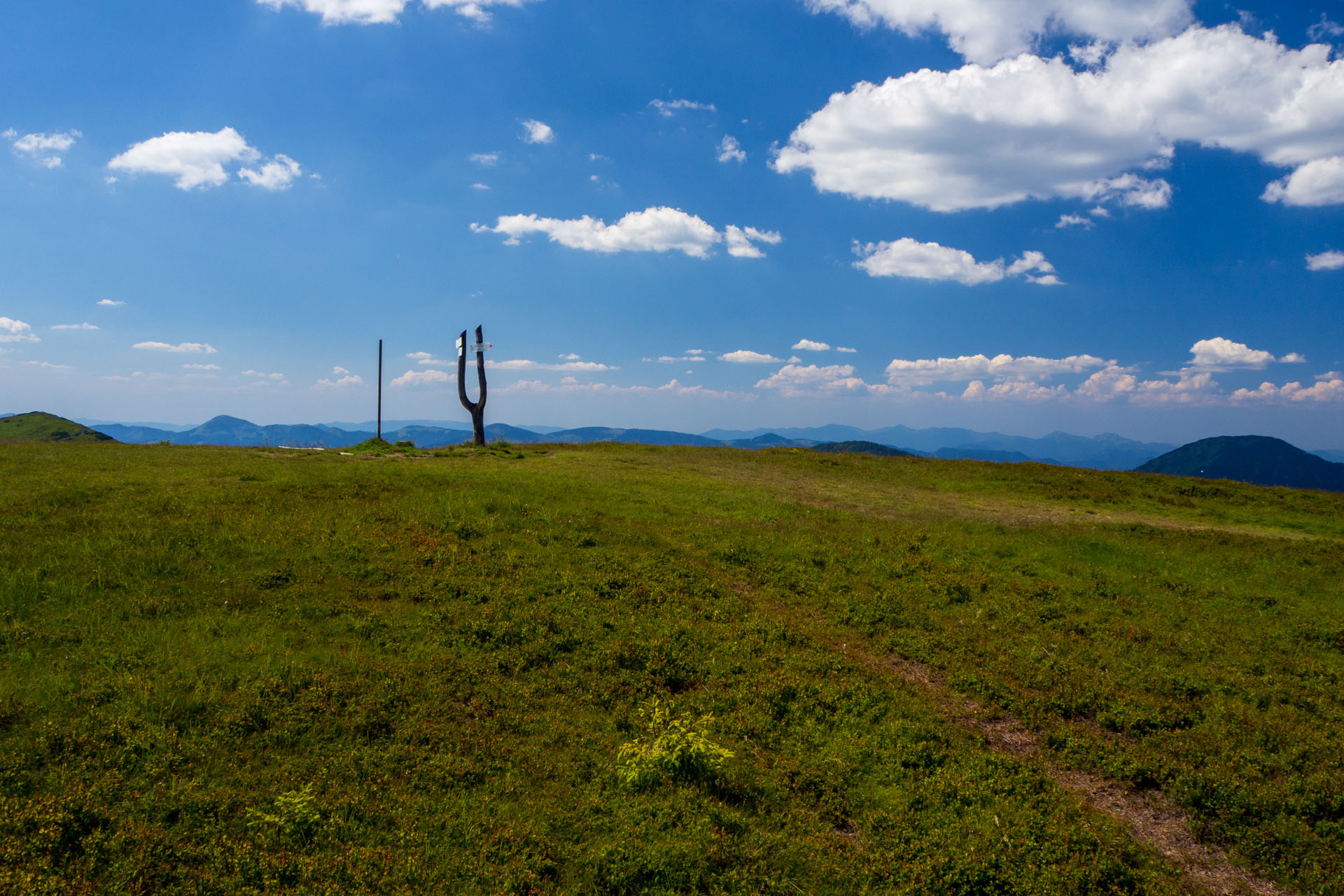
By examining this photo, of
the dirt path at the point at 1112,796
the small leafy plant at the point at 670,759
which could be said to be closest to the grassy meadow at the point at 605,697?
the small leafy plant at the point at 670,759

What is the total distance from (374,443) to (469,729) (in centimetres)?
3040

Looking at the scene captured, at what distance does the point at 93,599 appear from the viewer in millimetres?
11055

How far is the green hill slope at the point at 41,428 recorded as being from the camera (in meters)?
86.8

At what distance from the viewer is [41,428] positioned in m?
91.8

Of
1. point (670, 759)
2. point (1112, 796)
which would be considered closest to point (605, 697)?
point (670, 759)

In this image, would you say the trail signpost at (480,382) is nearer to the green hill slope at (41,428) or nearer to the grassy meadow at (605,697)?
the grassy meadow at (605,697)

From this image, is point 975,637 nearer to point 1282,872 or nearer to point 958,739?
point 958,739

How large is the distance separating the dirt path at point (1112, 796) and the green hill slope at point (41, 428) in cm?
10676

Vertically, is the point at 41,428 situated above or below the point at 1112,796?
above

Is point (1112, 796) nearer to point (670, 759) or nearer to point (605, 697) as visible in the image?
point (670, 759)

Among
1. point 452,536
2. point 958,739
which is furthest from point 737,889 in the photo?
point 452,536

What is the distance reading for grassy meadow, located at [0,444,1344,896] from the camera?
7188mm

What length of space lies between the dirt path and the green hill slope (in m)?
107

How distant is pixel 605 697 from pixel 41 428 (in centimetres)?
12226
